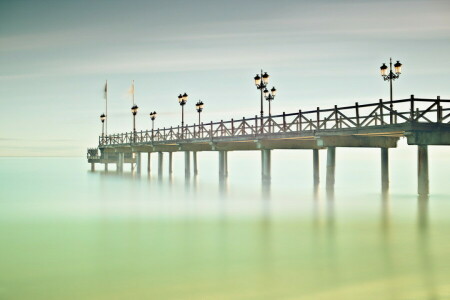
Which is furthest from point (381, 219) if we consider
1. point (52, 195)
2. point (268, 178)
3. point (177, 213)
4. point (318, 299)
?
point (52, 195)

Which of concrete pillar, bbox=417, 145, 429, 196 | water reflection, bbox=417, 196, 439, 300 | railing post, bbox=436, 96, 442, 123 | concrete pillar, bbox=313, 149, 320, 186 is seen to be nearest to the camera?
water reflection, bbox=417, 196, 439, 300

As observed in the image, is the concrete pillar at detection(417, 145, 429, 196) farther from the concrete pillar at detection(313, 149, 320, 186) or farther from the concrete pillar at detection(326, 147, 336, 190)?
the concrete pillar at detection(313, 149, 320, 186)

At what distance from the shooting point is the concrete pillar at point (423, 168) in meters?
26.5

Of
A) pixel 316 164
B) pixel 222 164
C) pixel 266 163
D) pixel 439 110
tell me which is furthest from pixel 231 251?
pixel 222 164

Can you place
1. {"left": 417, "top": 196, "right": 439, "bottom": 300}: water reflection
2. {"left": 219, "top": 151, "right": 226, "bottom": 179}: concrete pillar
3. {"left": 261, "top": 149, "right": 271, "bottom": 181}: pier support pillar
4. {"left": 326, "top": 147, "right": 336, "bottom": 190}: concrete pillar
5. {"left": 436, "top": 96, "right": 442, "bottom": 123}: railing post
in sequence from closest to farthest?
{"left": 417, "top": 196, "right": 439, "bottom": 300}: water reflection < {"left": 436, "top": 96, "right": 442, "bottom": 123}: railing post < {"left": 326, "top": 147, "right": 336, "bottom": 190}: concrete pillar < {"left": 261, "top": 149, "right": 271, "bottom": 181}: pier support pillar < {"left": 219, "top": 151, "right": 226, "bottom": 179}: concrete pillar

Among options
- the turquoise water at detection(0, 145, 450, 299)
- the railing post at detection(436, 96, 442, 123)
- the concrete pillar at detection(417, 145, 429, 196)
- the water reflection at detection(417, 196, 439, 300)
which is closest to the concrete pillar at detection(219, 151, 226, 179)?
the turquoise water at detection(0, 145, 450, 299)

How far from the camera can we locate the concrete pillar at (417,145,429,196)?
2647 cm

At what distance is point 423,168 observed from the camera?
27172 mm

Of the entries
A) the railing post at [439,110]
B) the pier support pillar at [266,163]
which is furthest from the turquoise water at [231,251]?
the pier support pillar at [266,163]

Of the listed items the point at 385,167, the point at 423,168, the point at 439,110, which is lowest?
the point at 385,167

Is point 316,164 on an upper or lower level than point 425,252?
upper

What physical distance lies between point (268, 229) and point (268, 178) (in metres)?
20.6

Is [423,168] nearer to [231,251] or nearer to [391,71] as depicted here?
[391,71]

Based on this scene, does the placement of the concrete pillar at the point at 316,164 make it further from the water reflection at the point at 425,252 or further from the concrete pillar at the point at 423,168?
the water reflection at the point at 425,252
